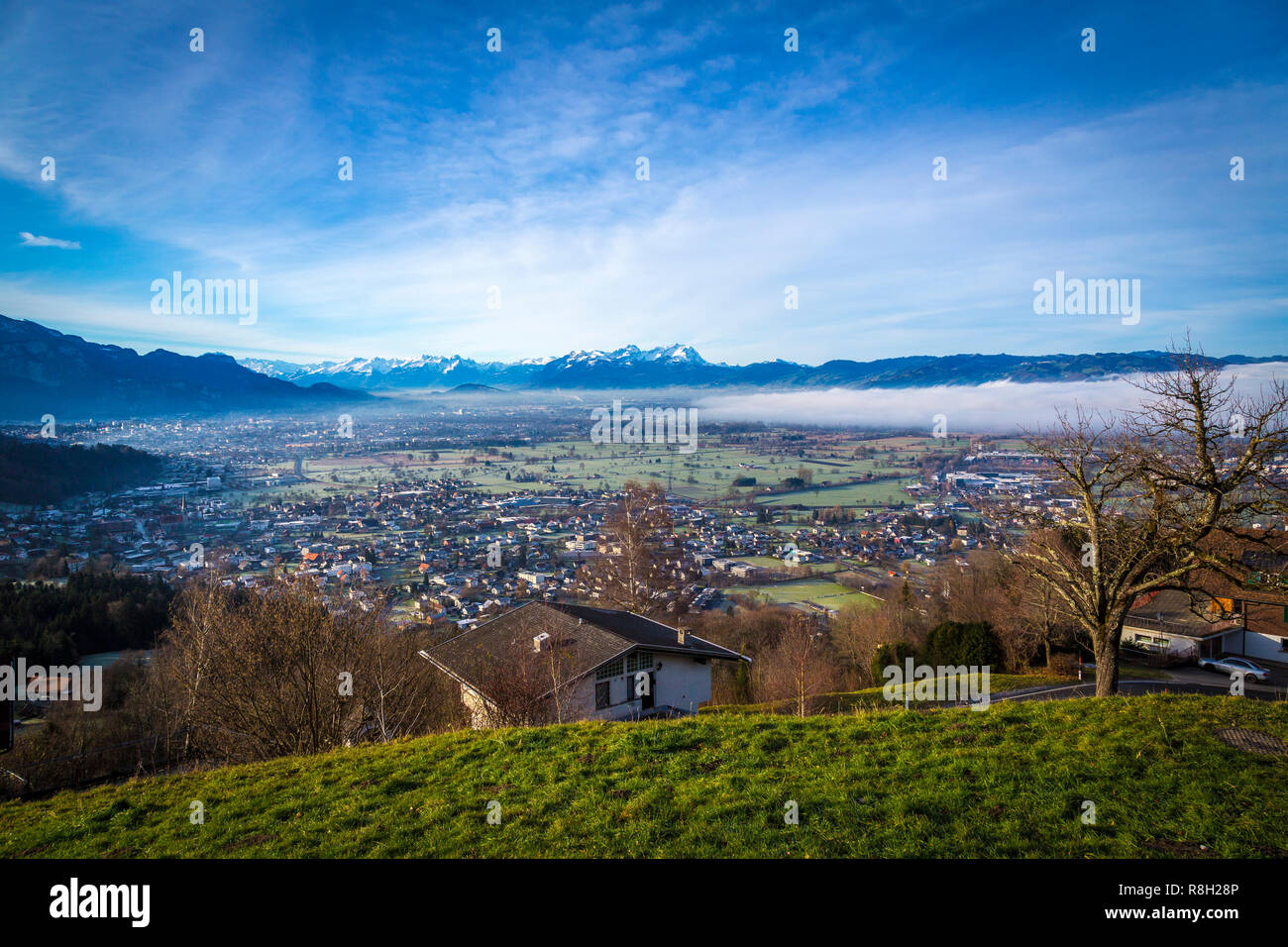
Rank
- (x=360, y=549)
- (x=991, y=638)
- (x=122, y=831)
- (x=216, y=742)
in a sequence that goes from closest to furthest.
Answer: (x=122, y=831) → (x=216, y=742) → (x=991, y=638) → (x=360, y=549)

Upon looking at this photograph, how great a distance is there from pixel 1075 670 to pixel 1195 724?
2225 cm

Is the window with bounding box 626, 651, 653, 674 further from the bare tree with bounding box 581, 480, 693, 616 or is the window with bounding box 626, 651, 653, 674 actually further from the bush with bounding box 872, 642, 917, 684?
the bush with bounding box 872, 642, 917, 684

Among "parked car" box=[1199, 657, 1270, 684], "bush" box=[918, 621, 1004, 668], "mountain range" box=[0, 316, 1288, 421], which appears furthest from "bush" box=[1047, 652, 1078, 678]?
"mountain range" box=[0, 316, 1288, 421]

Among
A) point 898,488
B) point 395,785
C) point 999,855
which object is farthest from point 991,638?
point 898,488

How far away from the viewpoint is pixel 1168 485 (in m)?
10.7

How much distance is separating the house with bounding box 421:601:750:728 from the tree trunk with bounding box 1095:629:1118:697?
11.2 metres

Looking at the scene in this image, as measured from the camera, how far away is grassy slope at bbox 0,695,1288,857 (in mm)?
5652

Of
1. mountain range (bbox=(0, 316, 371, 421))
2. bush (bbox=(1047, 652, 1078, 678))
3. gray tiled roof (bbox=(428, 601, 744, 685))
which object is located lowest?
bush (bbox=(1047, 652, 1078, 678))

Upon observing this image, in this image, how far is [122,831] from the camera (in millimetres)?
7246

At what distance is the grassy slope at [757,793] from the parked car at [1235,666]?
22.4 meters

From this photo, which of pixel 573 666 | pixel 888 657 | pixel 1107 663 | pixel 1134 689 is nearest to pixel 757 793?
pixel 1107 663

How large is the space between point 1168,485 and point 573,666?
14.1 meters
